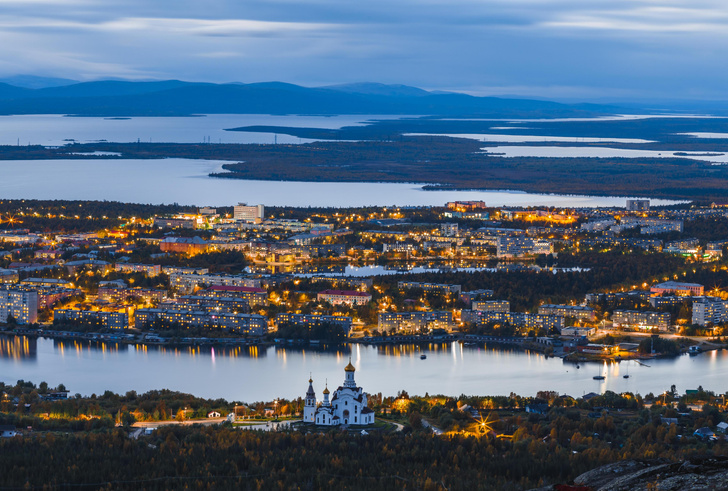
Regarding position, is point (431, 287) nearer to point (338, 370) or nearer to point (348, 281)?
point (348, 281)

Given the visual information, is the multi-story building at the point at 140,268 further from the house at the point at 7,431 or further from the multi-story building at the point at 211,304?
the house at the point at 7,431

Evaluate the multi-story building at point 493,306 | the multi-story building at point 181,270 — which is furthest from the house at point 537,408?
the multi-story building at point 181,270

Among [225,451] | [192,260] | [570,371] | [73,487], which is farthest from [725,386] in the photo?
[192,260]

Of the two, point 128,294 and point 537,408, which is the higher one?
point 128,294

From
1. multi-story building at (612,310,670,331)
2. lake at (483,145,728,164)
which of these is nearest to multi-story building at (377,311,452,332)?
multi-story building at (612,310,670,331)

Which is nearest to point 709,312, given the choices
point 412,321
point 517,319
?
point 517,319

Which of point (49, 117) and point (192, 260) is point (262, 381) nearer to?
point (192, 260)
